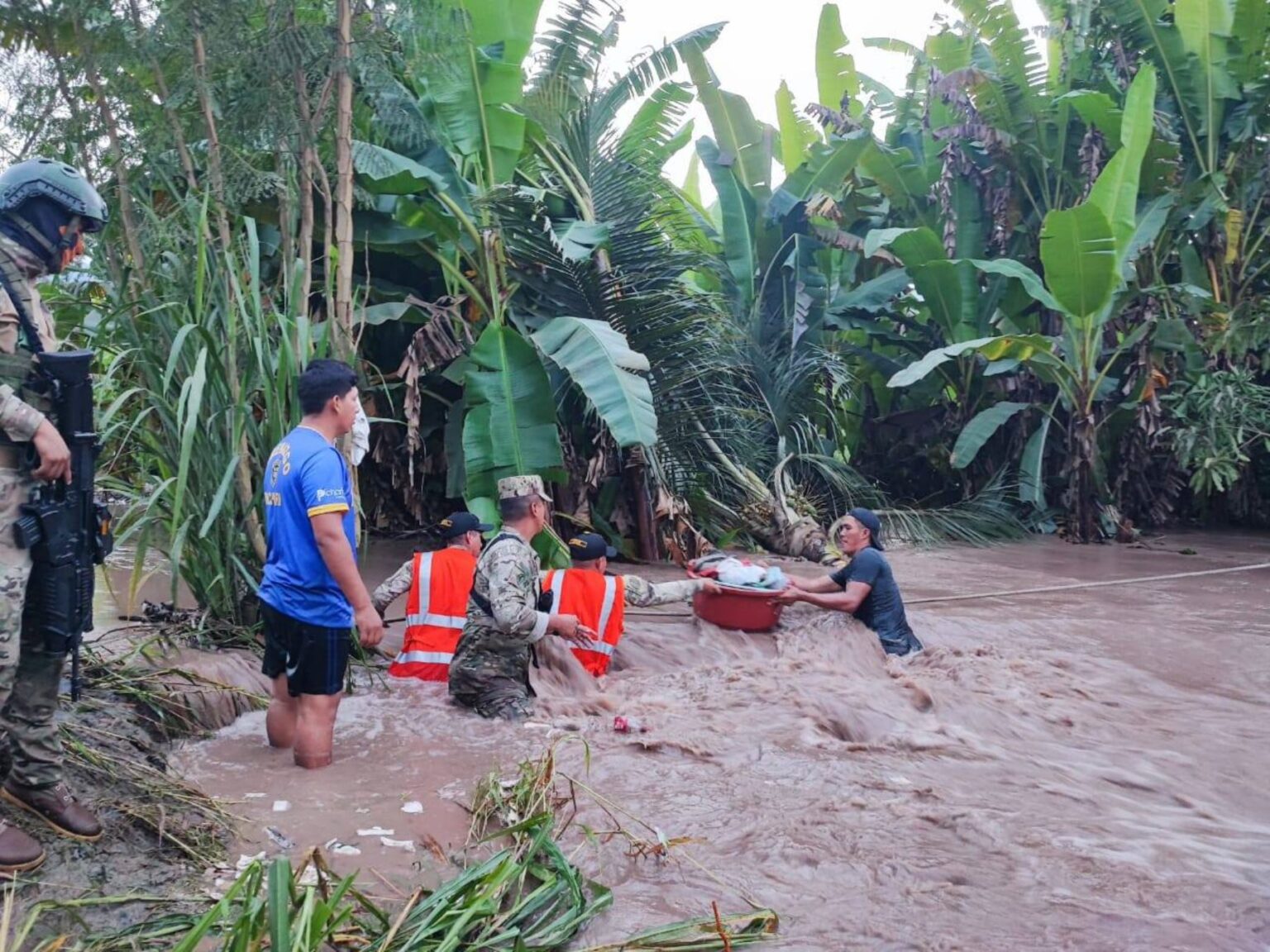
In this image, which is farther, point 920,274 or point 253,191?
point 920,274

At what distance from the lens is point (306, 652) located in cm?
427

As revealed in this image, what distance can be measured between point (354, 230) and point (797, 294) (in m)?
6.21

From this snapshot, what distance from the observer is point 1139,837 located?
13.2 feet

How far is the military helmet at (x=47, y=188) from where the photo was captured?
3088 millimetres

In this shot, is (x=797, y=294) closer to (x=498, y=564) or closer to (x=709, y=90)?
(x=709, y=90)

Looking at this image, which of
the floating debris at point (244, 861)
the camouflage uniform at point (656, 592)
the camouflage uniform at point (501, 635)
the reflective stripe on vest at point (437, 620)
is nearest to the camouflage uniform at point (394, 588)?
the reflective stripe on vest at point (437, 620)

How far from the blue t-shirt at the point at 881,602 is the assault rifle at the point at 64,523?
4.75 metres

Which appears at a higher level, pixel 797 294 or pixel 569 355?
pixel 797 294

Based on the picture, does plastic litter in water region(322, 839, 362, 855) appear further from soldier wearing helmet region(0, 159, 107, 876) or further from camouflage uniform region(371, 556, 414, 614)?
camouflage uniform region(371, 556, 414, 614)

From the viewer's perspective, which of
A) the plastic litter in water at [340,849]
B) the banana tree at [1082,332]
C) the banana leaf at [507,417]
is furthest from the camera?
the banana tree at [1082,332]

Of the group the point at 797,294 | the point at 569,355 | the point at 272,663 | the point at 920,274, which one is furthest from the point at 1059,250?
the point at 272,663

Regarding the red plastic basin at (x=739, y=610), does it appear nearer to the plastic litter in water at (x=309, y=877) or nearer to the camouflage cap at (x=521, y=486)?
the camouflage cap at (x=521, y=486)

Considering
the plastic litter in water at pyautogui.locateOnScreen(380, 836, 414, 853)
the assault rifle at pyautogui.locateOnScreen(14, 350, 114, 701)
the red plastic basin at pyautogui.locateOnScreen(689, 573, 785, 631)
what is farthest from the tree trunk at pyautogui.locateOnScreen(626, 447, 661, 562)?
the assault rifle at pyautogui.locateOnScreen(14, 350, 114, 701)

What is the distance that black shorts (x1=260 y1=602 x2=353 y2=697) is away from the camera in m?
4.27
